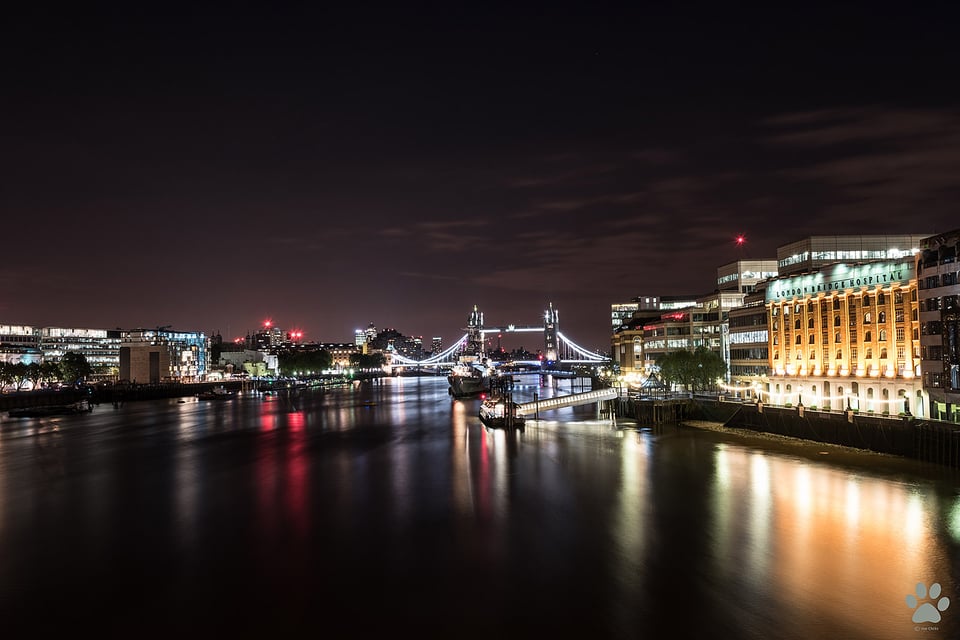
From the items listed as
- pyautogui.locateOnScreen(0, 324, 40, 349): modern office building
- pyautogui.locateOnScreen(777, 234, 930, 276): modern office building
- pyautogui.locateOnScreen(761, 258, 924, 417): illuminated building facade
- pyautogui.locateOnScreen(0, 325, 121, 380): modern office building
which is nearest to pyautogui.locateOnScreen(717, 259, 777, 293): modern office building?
pyautogui.locateOnScreen(777, 234, 930, 276): modern office building

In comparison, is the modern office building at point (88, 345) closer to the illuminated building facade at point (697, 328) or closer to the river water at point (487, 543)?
the illuminated building facade at point (697, 328)

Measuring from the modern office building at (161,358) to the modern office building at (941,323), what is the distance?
129126mm

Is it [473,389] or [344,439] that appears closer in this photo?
[344,439]

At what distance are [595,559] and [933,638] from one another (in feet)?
29.3

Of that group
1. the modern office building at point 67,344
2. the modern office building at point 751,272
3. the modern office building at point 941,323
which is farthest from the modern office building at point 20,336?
the modern office building at point 941,323

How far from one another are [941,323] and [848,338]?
1266 cm

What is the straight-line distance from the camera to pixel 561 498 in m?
30.4

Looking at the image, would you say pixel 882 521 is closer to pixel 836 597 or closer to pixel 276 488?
pixel 836 597

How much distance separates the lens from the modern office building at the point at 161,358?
13500 centimetres

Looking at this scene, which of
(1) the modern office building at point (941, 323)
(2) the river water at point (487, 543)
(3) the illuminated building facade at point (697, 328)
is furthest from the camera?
(3) the illuminated building facade at point (697, 328)

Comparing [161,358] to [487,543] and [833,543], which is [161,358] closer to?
[487,543]

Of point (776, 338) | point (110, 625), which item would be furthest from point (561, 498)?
point (776, 338)

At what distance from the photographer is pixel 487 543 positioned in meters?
23.8

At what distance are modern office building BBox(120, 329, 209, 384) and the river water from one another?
319 ft
